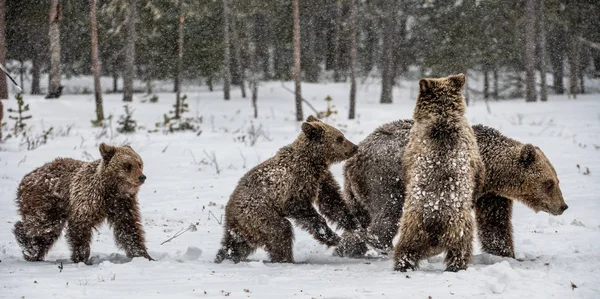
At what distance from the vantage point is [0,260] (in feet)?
22.7

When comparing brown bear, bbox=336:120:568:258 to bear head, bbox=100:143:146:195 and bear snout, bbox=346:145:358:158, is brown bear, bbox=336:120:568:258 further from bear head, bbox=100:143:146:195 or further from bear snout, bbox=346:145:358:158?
bear head, bbox=100:143:146:195

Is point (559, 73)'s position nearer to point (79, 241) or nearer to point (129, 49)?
point (129, 49)

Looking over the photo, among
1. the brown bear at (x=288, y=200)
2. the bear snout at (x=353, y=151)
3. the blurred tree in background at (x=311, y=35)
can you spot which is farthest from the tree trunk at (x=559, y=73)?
the brown bear at (x=288, y=200)

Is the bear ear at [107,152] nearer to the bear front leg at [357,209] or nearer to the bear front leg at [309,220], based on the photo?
the bear front leg at [309,220]

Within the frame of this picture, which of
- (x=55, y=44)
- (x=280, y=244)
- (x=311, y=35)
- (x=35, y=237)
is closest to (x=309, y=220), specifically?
(x=280, y=244)

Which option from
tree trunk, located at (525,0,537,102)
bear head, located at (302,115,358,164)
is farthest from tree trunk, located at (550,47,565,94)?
bear head, located at (302,115,358,164)

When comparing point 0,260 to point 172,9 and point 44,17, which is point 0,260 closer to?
point 172,9

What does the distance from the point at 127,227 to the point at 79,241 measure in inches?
21.7

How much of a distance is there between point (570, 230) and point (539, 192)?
7.71 feet

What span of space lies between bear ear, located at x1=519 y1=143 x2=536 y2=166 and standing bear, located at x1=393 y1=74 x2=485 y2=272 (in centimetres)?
80

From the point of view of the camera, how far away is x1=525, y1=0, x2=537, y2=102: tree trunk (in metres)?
34.6

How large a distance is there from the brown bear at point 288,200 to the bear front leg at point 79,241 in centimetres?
143

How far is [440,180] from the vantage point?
5855 millimetres

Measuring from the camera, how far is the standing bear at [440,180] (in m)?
5.78
